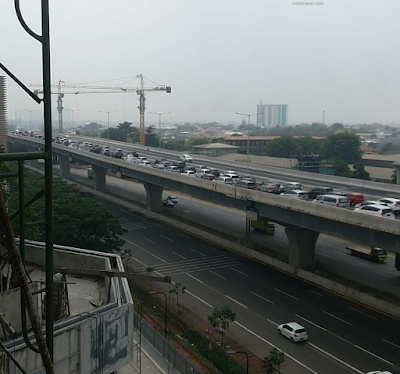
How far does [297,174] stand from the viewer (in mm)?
43406

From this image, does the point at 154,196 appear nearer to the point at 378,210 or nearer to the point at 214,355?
the point at 378,210

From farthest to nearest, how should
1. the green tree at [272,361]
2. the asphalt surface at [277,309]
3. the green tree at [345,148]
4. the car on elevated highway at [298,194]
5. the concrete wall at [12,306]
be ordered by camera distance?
the green tree at [345,148]
the car on elevated highway at [298,194]
the asphalt surface at [277,309]
the green tree at [272,361]
the concrete wall at [12,306]

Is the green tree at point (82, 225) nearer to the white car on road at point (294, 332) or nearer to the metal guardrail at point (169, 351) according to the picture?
the metal guardrail at point (169, 351)

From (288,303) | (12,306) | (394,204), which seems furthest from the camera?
(394,204)

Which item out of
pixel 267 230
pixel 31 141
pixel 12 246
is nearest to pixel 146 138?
pixel 31 141

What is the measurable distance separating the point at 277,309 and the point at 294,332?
3519mm

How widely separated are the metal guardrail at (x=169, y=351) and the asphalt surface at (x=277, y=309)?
4.32 metres

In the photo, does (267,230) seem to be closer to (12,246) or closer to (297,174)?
(297,174)

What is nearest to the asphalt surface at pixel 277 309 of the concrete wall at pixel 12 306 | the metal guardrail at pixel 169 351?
the metal guardrail at pixel 169 351

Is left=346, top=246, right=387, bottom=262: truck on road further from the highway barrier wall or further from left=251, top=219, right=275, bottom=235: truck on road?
left=251, top=219, right=275, bottom=235: truck on road

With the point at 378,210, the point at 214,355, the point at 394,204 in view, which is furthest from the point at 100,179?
the point at 214,355

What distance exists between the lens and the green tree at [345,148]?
9069 cm

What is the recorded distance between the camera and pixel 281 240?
1451 inches

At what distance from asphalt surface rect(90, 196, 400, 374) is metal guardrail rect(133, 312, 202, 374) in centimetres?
432
